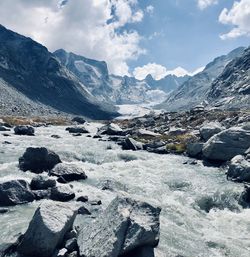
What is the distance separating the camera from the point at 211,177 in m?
46.3

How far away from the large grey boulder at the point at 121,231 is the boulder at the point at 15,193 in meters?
9.67

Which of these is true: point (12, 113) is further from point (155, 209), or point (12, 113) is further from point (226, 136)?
point (155, 209)

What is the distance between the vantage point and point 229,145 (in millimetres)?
52969

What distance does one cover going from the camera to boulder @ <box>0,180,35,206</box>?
30234 mm

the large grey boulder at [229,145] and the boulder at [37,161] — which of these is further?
the large grey boulder at [229,145]

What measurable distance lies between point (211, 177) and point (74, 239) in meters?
27.6

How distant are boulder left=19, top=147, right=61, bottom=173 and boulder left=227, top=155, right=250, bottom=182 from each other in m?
20.8

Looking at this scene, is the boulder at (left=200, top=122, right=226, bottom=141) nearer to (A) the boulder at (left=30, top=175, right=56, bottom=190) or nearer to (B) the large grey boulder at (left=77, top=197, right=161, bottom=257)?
(A) the boulder at (left=30, top=175, right=56, bottom=190)

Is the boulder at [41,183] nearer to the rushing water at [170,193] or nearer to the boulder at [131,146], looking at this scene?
the rushing water at [170,193]

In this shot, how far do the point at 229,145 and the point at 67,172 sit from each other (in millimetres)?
24326

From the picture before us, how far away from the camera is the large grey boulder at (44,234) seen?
2122 cm

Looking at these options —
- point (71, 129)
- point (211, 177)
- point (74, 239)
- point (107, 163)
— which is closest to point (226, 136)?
point (211, 177)

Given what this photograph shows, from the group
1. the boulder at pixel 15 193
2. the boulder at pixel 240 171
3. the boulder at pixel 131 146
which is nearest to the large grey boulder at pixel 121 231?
the boulder at pixel 15 193

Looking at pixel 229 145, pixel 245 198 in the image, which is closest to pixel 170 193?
pixel 245 198
